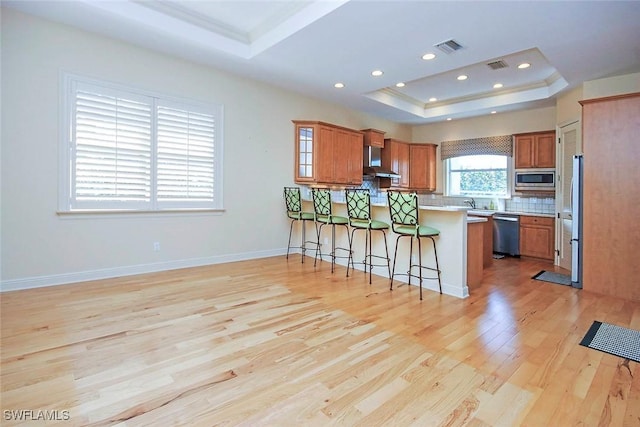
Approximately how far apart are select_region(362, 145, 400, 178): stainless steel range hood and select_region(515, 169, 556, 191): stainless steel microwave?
248 centimetres

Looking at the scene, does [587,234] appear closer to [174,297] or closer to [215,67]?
[174,297]

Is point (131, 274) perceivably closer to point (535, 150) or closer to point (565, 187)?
point (565, 187)

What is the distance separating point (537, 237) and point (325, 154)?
4221mm

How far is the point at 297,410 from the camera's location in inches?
67.6

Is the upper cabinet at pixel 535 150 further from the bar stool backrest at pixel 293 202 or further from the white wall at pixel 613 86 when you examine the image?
the bar stool backrest at pixel 293 202

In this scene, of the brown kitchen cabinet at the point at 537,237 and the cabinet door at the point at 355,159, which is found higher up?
the cabinet door at the point at 355,159

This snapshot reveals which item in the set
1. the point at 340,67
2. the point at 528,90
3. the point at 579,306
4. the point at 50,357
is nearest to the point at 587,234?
the point at 579,306

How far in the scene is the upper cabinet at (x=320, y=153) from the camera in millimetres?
6105

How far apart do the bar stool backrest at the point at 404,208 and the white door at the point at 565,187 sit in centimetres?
300

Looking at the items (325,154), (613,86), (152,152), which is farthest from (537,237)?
(152,152)

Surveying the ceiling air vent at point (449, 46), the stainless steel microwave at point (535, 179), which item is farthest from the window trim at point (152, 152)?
the stainless steel microwave at point (535, 179)

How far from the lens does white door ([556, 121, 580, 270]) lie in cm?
504

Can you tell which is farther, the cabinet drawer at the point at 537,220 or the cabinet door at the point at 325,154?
the cabinet door at the point at 325,154

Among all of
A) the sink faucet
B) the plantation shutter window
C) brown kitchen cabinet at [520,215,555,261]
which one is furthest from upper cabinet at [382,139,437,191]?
the plantation shutter window
